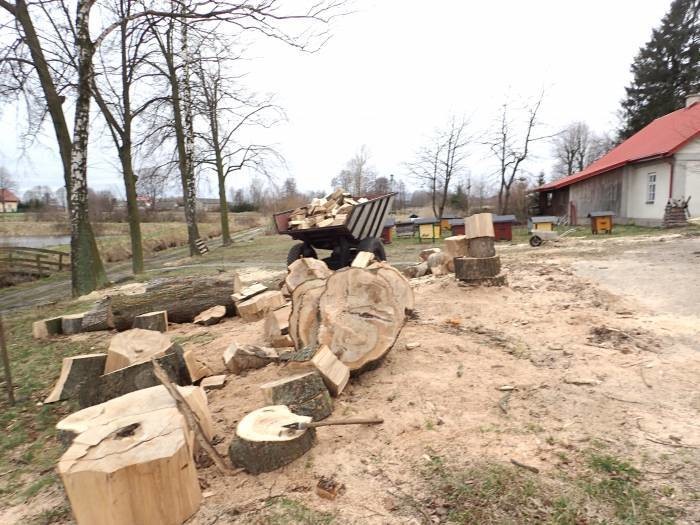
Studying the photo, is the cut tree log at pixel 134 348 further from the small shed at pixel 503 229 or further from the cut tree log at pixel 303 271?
the small shed at pixel 503 229

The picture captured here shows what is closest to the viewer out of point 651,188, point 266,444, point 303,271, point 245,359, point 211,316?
point 266,444

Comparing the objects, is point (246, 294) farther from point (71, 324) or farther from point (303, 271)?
point (71, 324)

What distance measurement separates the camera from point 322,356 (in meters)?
3.10

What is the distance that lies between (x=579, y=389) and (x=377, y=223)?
6.30 m

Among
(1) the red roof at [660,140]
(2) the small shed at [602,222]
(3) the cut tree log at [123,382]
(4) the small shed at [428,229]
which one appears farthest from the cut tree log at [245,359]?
(1) the red roof at [660,140]

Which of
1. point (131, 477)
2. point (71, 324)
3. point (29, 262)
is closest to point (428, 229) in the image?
point (71, 324)

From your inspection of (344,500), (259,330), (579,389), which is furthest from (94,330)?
(579,389)

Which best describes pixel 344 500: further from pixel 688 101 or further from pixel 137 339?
pixel 688 101

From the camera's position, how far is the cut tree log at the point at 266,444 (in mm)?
2330

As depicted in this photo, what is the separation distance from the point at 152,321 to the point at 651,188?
68.0 feet

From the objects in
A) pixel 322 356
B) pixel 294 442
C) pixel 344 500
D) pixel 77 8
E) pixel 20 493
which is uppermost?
pixel 77 8

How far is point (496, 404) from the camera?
2.86 m

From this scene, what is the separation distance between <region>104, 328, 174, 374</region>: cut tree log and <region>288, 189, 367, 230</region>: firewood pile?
4.19 m

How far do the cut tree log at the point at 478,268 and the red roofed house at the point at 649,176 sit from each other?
14902 mm
